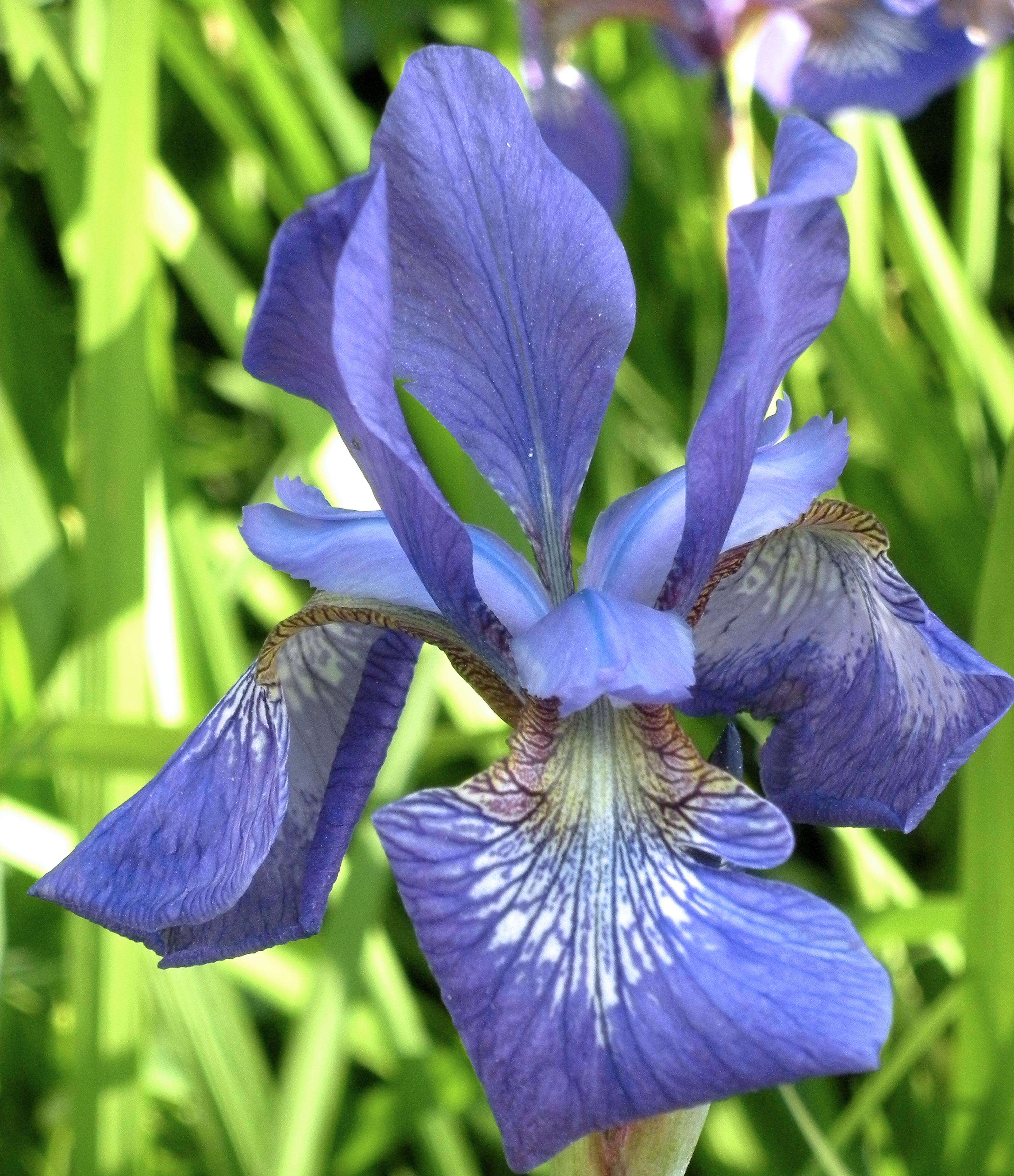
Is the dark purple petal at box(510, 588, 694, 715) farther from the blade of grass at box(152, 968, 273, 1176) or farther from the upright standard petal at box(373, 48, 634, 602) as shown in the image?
the blade of grass at box(152, 968, 273, 1176)

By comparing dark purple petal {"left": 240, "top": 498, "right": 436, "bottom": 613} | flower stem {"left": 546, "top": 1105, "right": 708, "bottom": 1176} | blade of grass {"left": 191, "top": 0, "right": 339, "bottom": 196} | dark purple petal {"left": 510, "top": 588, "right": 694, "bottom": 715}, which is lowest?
flower stem {"left": 546, "top": 1105, "right": 708, "bottom": 1176}

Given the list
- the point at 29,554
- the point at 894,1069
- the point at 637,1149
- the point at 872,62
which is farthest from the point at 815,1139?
the point at 872,62

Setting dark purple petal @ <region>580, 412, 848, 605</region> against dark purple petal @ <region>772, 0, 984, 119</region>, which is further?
dark purple petal @ <region>772, 0, 984, 119</region>

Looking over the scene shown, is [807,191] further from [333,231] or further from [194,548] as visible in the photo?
[194,548]

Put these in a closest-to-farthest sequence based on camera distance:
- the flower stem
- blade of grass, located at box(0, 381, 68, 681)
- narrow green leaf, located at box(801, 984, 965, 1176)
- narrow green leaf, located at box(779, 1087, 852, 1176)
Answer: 1. the flower stem
2. narrow green leaf, located at box(779, 1087, 852, 1176)
3. narrow green leaf, located at box(801, 984, 965, 1176)
4. blade of grass, located at box(0, 381, 68, 681)

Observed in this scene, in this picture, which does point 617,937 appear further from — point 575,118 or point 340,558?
point 575,118

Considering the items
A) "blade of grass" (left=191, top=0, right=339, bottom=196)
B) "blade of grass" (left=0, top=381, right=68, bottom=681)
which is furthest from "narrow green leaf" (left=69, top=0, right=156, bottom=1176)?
"blade of grass" (left=191, top=0, right=339, bottom=196)
